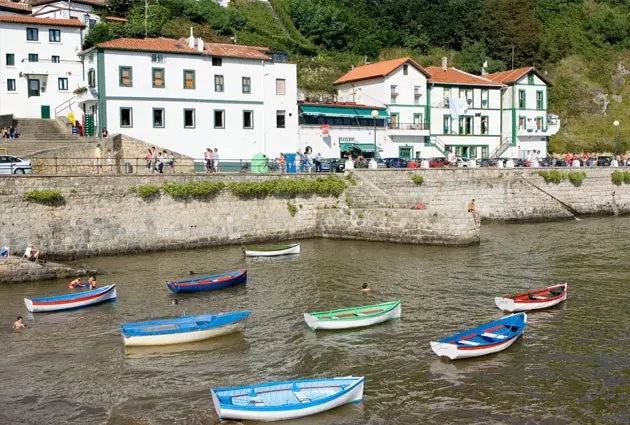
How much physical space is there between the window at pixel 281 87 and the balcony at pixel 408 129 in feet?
35.8

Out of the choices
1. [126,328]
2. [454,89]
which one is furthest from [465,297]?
[454,89]

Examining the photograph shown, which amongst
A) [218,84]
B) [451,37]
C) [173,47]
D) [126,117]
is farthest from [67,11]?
[451,37]

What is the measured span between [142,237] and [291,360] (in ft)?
57.8

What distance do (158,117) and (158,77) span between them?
2.61m

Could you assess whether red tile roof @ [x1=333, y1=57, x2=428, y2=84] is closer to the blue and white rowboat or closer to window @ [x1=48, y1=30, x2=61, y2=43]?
window @ [x1=48, y1=30, x2=61, y2=43]

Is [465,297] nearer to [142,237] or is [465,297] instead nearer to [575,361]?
[575,361]

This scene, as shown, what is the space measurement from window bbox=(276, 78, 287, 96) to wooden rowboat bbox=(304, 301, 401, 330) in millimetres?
28556

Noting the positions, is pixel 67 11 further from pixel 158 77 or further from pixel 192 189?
pixel 192 189

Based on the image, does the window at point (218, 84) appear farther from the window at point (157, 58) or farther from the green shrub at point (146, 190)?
the green shrub at point (146, 190)

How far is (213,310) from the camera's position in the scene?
77.8 ft

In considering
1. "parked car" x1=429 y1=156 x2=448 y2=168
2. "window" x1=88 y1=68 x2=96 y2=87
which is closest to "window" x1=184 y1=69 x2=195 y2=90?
"window" x1=88 y1=68 x2=96 y2=87

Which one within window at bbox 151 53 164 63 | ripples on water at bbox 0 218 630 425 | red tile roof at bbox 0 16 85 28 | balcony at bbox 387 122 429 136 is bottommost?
ripples on water at bbox 0 218 630 425

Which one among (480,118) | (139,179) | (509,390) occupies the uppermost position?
(480,118)

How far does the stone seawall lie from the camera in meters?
31.2
